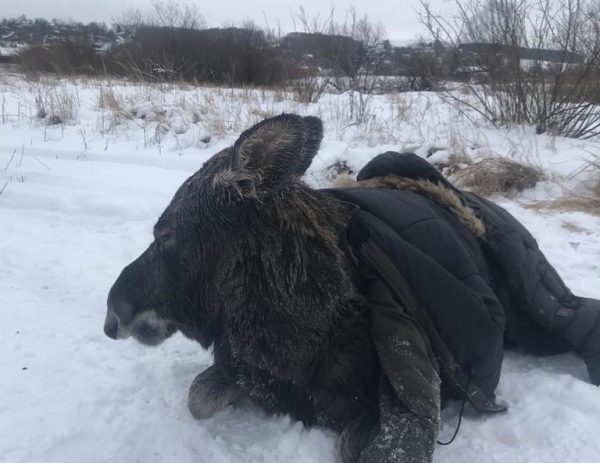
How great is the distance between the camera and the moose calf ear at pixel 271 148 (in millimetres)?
2311

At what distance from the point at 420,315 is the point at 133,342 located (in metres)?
1.70

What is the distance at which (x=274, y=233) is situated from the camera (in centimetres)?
238

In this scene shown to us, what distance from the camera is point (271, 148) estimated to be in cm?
233

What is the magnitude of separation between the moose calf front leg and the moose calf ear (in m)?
0.97

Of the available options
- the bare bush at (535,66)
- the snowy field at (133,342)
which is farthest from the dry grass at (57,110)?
the bare bush at (535,66)

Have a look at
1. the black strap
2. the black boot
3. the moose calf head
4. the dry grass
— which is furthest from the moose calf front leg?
the dry grass

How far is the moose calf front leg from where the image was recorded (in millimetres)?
2635

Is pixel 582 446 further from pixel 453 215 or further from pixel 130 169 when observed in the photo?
pixel 130 169

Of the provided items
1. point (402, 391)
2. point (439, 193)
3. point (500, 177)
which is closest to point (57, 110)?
point (500, 177)

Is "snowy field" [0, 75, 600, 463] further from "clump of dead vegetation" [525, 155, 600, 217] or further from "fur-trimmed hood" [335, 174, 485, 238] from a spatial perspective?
"fur-trimmed hood" [335, 174, 485, 238]

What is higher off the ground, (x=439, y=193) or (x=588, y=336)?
(x=439, y=193)

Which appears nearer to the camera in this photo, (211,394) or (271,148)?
→ (271,148)

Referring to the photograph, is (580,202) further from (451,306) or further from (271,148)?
(271,148)

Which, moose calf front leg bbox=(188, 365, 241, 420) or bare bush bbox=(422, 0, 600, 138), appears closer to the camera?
moose calf front leg bbox=(188, 365, 241, 420)
